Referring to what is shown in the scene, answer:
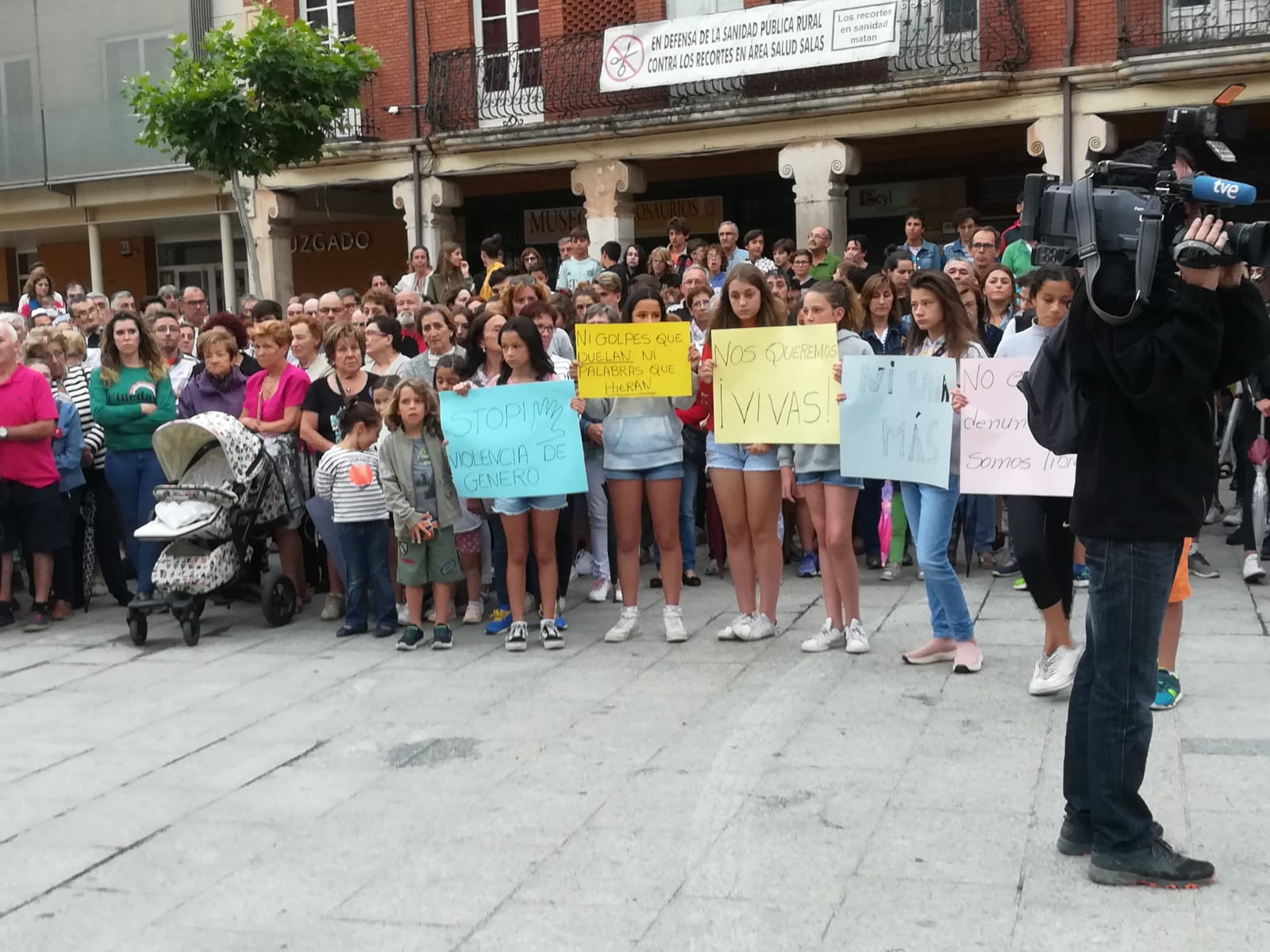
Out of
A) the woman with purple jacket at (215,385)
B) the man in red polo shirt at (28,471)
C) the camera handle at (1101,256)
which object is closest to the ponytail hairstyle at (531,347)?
the woman with purple jacket at (215,385)

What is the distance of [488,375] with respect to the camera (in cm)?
874

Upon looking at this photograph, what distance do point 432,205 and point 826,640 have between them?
15.8 m

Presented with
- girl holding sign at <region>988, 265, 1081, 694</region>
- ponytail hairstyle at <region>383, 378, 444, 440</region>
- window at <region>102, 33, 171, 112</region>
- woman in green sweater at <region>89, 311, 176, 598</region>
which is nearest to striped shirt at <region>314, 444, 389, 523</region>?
ponytail hairstyle at <region>383, 378, 444, 440</region>

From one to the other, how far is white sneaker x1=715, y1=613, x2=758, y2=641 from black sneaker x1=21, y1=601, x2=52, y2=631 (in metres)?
4.50

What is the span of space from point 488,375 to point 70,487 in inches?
123

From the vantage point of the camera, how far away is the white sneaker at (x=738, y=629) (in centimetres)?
805

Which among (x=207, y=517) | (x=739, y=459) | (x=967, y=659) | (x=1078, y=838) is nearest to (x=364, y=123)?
(x=207, y=517)

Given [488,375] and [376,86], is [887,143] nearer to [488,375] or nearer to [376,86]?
[376,86]

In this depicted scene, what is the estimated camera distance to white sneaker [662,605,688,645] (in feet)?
26.6

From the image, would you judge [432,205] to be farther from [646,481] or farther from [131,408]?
[646,481]

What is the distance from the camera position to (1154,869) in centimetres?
436

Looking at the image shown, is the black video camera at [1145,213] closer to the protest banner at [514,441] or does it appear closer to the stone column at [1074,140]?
the protest banner at [514,441]

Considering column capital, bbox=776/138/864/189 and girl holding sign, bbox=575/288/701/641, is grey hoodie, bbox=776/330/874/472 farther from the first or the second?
column capital, bbox=776/138/864/189

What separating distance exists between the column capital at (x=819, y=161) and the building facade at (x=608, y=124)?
0.10ft
